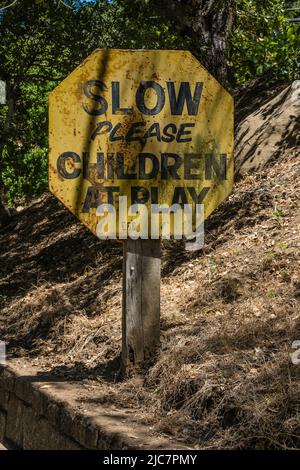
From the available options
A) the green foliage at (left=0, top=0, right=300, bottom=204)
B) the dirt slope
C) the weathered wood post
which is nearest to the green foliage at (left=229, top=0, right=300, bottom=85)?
the green foliage at (left=0, top=0, right=300, bottom=204)

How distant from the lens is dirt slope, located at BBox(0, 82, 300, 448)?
480 centimetres

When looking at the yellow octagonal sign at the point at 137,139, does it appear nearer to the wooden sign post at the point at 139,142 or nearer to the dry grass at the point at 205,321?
the wooden sign post at the point at 139,142

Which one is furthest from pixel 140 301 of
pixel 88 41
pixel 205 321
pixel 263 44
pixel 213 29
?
pixel 263 44

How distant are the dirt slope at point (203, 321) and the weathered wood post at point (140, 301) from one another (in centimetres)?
14

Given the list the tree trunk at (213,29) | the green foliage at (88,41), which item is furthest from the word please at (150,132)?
the tree trunk at (213,29)

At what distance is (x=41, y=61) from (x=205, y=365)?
807 cm

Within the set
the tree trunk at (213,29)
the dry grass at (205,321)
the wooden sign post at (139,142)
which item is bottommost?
the dry grass at (205,321)

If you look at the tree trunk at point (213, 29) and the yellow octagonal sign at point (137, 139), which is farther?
the tree trunk at point (213, 29)

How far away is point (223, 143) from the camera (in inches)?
233

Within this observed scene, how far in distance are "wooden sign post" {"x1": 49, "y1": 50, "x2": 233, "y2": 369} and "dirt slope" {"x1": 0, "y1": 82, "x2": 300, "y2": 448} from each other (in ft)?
2.87

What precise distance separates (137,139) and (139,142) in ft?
0.08

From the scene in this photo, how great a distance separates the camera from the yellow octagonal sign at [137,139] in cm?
580
